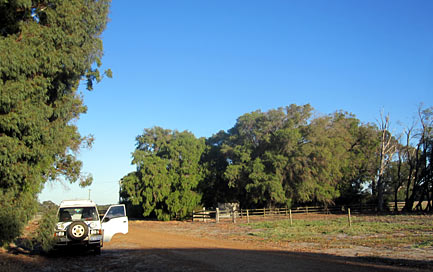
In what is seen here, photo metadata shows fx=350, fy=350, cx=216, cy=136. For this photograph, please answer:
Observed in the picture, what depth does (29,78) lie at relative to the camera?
12086 mm

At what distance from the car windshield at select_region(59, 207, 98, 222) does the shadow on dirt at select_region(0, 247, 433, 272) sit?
1103mm

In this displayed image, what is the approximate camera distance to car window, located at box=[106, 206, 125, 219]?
16.0 metres

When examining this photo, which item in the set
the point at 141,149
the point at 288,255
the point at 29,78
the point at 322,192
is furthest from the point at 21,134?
the point at 141,149

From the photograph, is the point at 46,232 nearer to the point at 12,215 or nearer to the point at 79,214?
the point at 12,215

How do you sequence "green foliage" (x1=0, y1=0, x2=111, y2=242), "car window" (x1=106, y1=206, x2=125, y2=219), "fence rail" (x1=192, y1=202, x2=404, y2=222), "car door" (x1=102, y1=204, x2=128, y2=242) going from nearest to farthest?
"green foliage" (x1=0, y1=0, x2=111, y2=242) < "car door" (x1=102, y1=204, x2=128, y2=242) < "car window" (x1=106, y1=206, x2=125, y2=219) < "fence rail" (x1=192, y1=202, x2=404, y2=222)

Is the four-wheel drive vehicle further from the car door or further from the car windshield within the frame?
the car door

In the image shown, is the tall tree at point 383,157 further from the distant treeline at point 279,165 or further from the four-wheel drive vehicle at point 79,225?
the four-wheel drive vehicle at point 79,225

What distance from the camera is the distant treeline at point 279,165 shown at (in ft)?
123

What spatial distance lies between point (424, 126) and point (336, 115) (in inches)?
410

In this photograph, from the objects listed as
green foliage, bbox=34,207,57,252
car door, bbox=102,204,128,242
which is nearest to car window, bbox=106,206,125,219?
car door, bbox=102,204,128,242

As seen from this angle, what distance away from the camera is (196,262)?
34.7 feet

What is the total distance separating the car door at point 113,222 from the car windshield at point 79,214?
8.10 feet

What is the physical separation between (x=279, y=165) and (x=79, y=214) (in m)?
26.3

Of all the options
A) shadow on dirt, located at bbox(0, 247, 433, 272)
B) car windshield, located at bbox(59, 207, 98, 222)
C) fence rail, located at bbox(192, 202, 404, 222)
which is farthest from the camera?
fence rail, located at bbox(192, 202, 404, 222)
